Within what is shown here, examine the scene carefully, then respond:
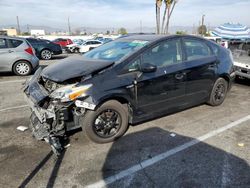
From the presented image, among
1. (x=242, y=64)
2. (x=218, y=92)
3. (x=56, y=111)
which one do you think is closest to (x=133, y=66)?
(x=56, y=111)

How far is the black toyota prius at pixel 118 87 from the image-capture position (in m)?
3.48

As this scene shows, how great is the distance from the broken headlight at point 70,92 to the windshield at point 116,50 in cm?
87

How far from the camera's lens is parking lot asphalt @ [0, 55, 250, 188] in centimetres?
291

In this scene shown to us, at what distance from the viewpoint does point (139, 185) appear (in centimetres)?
281

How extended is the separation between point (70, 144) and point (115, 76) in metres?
1.27

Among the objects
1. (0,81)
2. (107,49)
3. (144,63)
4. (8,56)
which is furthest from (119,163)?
(8,56)

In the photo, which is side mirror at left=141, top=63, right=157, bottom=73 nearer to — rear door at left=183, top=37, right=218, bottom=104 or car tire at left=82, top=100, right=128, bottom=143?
car tire at left=82, top=100, right=128, bottom=143

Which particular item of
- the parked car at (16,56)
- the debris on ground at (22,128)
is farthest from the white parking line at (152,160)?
the parked car at (16,56)

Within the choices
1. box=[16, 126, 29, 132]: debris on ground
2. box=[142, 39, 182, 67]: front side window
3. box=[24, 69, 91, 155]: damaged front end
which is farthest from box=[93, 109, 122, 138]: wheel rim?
box=[16, 126, 29, 132]: debris on ground

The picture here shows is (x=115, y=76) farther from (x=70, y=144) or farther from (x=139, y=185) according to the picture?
(x=139, y=185)

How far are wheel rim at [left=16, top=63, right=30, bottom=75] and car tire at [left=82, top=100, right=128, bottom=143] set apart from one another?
6.86 metres

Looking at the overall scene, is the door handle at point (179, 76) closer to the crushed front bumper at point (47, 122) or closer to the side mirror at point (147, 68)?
the side mirror at point (147, 68)

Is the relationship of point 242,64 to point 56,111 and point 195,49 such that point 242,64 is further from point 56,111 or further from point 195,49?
point 56,111

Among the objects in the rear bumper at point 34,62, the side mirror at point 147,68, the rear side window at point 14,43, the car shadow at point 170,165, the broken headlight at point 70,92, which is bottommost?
the car shadow at point 170,165
